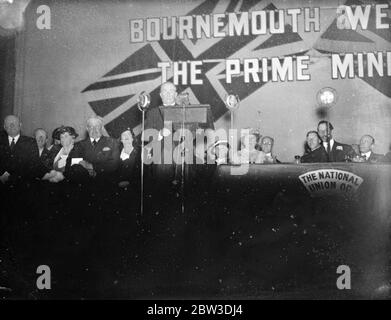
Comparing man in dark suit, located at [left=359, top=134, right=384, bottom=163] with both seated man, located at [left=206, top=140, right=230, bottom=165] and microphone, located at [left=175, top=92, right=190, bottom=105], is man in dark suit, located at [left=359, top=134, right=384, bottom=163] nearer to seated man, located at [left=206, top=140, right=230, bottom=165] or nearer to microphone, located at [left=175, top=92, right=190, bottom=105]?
seated man, located at [left=206, top=140, right=230, bottom=165]

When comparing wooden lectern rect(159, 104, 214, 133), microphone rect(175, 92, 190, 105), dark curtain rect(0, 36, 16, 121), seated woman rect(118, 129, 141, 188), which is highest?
dark curtain rect(0, 36, 16, 121)

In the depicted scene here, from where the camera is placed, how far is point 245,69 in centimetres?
274

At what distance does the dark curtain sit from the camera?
2791 mm

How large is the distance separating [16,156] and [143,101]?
27.3 inches

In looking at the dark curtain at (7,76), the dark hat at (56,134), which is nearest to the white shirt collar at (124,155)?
the dark hat at (56,134)

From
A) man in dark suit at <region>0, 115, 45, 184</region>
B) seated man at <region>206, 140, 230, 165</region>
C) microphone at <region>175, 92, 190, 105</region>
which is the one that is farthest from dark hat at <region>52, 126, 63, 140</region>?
seated man at <region>206, 140, 230, 165</region>

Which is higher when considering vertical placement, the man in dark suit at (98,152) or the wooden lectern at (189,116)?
the wooden lectern at (189,116)

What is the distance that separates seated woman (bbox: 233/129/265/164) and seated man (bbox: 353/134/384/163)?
455mm

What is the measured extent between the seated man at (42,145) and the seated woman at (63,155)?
22 millimetres

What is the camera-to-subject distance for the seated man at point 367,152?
2.60 m

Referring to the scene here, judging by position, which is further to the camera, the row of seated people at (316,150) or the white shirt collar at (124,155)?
the white shirt collar at (124,155)

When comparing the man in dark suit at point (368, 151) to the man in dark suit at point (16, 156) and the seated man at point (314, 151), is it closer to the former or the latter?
the seated man at point (314, 151)

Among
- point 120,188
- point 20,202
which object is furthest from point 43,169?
point 120,188

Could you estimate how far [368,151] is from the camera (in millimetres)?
2619
